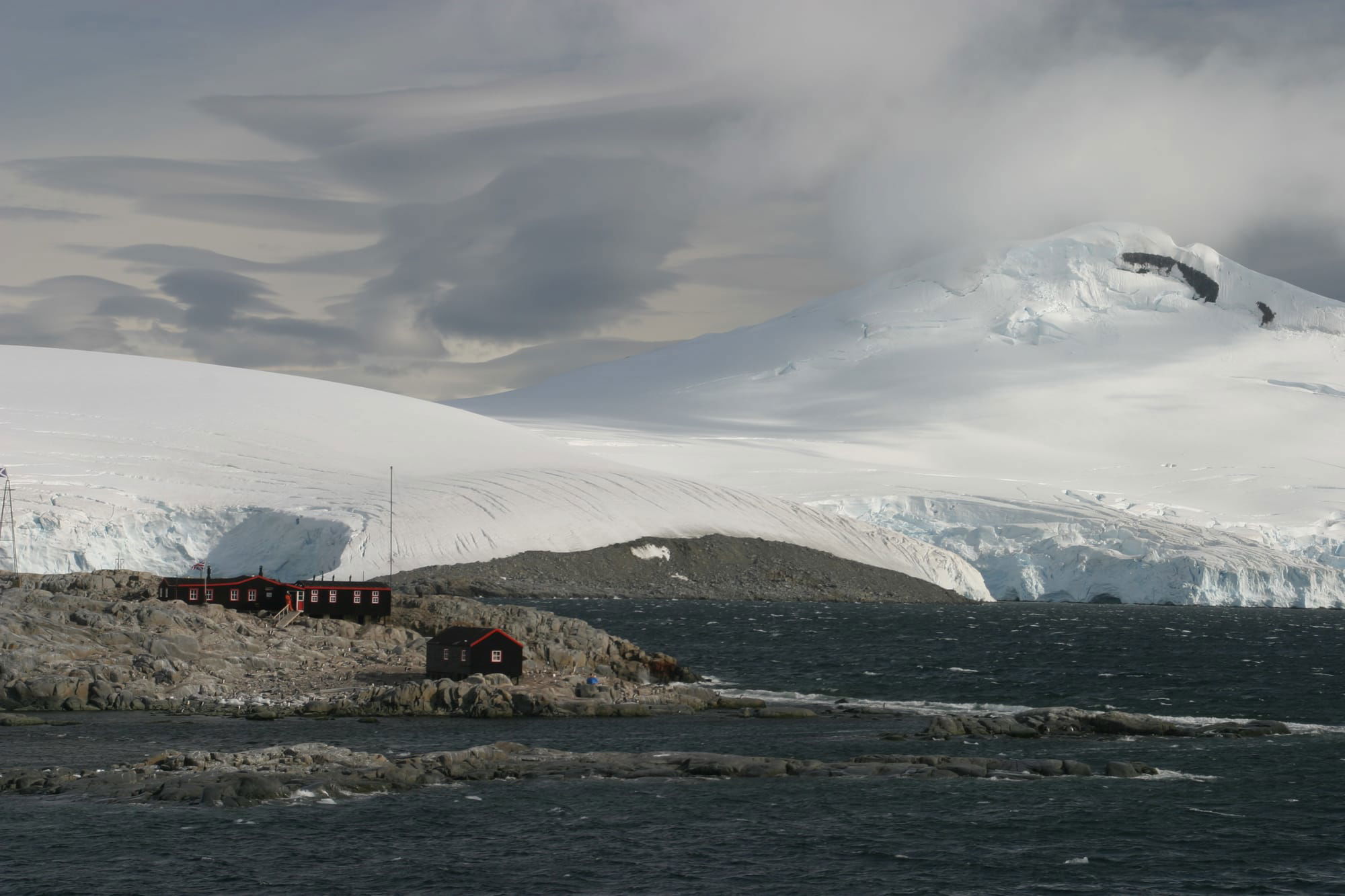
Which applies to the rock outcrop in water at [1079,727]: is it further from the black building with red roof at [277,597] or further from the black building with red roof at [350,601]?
the black building with red roof at [277,597]

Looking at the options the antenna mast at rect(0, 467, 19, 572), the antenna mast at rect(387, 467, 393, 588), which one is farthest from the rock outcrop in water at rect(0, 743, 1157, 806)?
the antenna mast at rect(0, 467, 19, 572)

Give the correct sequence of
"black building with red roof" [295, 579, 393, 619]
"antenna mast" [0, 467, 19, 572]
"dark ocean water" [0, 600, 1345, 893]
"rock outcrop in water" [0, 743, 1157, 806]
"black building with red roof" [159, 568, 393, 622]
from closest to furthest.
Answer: "dark ocean water" [0, 600, 1345, 893], "rock outcrop in water" [0, 743, 1157, 806], "black building with red roof" [295, 579, 393, 619], "black building with red roof" [159, 568, 393, 622], "antenna mast" [0, 467, 19, 572]

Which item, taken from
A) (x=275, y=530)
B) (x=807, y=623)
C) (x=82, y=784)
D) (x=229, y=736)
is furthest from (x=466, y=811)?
(x=275, y=530)

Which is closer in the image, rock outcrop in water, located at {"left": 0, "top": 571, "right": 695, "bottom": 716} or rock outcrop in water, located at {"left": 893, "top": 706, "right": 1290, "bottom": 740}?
rock outcrop in water, located at {"left": 893, "top": 706, "right": 1290, "bottom": 740}

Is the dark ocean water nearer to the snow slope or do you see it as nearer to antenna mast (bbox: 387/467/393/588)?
antenna mast (bbox: 387/467/393/588)

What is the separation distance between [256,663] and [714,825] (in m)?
30.1

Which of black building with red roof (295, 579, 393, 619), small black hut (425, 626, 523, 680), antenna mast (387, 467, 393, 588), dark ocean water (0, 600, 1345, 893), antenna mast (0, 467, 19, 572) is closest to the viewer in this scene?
dark ocean water (0, 600, 1345, 893)

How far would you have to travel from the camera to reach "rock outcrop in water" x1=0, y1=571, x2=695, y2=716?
2112 inches

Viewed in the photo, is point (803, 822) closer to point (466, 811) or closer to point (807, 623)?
point (466, 811)

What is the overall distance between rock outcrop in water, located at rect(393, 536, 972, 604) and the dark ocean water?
7768 cm

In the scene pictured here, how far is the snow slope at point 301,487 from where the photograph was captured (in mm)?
128875

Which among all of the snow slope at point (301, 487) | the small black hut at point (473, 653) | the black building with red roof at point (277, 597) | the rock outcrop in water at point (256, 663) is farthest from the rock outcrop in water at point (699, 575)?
the small black hut at point (473, 653)

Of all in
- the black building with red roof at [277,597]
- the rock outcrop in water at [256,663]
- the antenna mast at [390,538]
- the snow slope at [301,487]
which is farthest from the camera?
the snow slope at [301,487]

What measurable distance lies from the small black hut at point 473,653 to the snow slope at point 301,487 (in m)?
67.8
